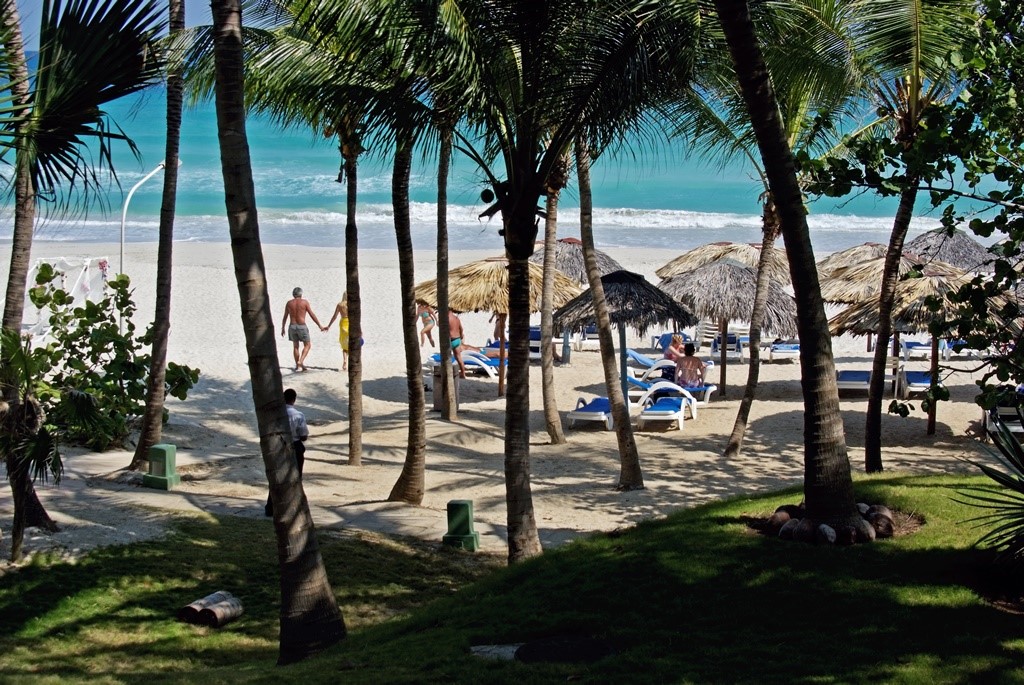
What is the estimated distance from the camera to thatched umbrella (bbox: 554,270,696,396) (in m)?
14.8

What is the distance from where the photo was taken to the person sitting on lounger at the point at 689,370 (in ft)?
59.6

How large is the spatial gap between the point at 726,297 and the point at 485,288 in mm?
4126

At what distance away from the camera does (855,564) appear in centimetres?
620

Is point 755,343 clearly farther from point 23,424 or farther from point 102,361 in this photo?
point 23,424

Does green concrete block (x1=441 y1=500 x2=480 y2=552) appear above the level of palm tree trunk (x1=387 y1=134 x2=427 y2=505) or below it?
below

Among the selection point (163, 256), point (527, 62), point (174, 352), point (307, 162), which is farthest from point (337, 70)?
point (307, 162)

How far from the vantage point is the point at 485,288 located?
60.8 feet

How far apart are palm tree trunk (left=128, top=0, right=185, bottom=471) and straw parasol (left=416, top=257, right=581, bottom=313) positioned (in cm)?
684

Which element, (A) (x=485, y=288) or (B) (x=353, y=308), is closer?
(B) (x=353, y=308)

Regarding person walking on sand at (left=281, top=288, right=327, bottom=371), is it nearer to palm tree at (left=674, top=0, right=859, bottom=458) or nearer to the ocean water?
palm tree at (left=674, top=0, right=859, bottom=458)

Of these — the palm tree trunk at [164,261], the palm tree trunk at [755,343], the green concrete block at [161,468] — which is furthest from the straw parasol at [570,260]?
the green concrete block at [161,468]

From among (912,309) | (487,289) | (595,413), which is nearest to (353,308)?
(595,413)

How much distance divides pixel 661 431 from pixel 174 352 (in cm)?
1085

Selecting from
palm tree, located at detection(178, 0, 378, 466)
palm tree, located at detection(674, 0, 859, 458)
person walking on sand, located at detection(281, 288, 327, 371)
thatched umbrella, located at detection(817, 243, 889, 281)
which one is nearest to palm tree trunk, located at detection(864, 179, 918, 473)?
palm tree, located at detection(674, 0, 859, 458)
